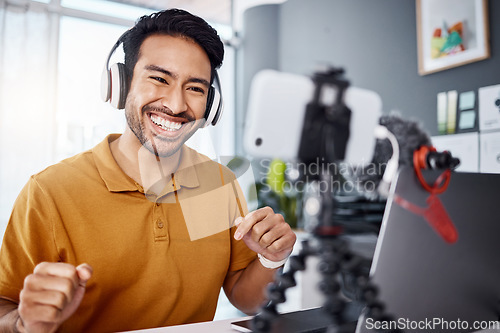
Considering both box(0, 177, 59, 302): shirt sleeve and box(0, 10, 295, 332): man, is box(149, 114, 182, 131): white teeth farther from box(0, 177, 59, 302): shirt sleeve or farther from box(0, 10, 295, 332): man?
box(0, 177, 59, 302): shirt sleeve

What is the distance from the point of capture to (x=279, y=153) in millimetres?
→ 395

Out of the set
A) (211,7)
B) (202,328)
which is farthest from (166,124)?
(211,7)

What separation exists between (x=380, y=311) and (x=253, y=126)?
9.7 inches

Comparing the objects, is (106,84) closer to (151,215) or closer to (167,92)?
(167,92)

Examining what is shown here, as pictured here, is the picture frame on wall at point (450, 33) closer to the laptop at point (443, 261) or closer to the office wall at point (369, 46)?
the office wall at point (369, 46)

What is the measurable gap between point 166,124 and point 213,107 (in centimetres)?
14

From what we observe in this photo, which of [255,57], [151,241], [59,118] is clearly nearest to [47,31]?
[59,118]

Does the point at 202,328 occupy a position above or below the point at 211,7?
below

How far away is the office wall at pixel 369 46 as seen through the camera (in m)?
1.85

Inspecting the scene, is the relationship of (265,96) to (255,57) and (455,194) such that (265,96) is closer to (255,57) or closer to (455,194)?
(455,194)

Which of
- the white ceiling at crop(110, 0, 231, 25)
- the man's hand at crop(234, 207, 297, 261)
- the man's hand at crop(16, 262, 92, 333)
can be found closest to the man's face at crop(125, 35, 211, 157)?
the man's hand at crop(234, 207, 297, 261)

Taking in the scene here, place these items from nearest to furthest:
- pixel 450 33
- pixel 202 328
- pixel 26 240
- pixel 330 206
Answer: pixel 330 206, pixel 202 328, pixel 26 240, pixel 450 33

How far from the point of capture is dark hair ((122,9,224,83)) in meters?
0.94

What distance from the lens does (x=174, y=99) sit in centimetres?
94
